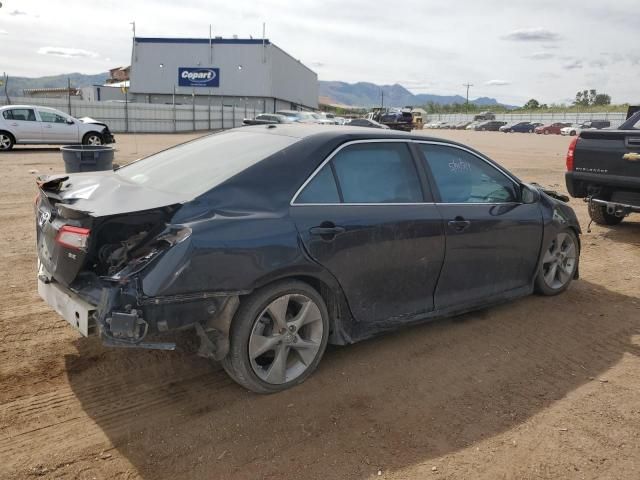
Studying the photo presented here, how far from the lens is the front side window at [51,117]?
754 inches

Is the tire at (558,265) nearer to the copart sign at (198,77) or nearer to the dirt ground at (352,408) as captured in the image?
the dirt ground at (352,408)

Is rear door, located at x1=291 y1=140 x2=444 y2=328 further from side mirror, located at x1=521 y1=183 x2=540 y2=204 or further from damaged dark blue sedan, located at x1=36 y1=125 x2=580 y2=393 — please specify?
side mirror, located at x1=521 y1=183 x2=540 y2=204

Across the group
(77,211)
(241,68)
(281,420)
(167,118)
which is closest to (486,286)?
(281,420)

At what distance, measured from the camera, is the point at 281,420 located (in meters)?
3.20

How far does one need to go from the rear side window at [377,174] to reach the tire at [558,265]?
5.82 ft

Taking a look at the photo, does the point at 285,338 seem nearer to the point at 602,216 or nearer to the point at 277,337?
the point at 277,337

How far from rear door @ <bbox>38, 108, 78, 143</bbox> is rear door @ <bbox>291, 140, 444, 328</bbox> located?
1827cm

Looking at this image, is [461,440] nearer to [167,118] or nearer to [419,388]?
[419,388]

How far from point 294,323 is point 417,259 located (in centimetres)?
106

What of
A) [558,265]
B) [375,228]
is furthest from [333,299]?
[558,265]

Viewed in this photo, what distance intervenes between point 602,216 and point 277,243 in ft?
23.3

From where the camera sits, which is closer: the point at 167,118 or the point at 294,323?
the point at 294,323

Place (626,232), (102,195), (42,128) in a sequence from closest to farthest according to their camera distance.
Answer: (102,195) → (626,232) → (42,128)

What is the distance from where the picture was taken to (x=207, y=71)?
174 ft
